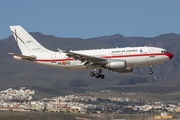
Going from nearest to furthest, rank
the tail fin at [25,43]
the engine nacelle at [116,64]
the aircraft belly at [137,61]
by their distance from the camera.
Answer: the engine nacelle at [116,64] < the aircraft belly at [137,61] < the tail fin at [25,43]

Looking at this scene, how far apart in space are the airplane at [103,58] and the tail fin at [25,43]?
3.11ft

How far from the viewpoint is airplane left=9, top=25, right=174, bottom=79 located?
3487 inches

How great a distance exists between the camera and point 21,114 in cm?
16112

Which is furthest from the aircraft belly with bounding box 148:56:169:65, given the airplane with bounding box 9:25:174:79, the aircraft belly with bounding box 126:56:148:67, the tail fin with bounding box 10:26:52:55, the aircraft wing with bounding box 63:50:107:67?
the tail fin with bounding box 10:26:52:55

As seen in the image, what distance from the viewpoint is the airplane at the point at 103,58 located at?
88.6 meters

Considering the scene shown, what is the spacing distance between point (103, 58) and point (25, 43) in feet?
54.2

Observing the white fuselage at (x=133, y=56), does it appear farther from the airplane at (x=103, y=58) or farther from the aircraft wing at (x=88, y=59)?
the aircraft wing at (x=88, y=59)

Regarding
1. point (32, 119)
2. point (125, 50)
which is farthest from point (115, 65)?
point (32, 119)

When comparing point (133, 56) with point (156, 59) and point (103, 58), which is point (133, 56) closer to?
point (156, 59)

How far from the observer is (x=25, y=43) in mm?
98812

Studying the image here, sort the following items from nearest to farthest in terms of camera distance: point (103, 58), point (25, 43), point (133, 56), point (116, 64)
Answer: point (116, 64) < point (133, 56) < point (103, 58) < point (25, 43)

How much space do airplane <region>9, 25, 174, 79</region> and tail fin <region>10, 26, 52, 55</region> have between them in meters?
0.95

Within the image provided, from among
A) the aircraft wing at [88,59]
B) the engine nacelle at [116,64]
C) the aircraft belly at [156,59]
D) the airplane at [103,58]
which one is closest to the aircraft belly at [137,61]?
the airplane at [103,58]

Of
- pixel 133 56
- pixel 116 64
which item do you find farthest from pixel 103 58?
pixel 133 56
